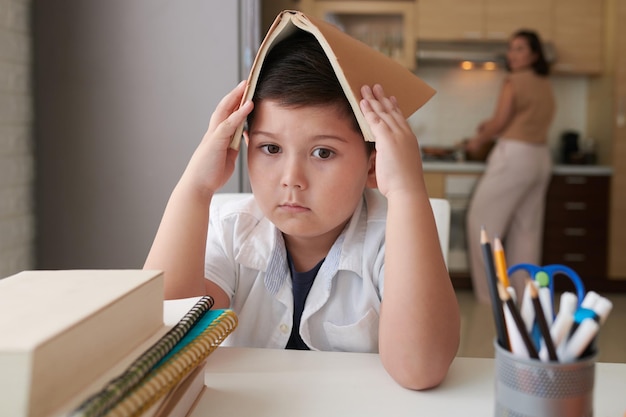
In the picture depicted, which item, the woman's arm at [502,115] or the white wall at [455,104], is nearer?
the woman's arm at [502,115]

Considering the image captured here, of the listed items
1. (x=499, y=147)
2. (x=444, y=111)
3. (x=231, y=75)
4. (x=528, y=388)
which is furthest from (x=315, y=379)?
(x=444, y=111)

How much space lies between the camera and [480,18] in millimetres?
4324

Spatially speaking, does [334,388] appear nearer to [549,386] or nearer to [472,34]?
[549,386]

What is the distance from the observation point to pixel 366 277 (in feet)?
3.34

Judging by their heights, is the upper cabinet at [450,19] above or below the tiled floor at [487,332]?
above

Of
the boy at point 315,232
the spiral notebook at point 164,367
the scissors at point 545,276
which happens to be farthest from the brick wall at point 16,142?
the scissors at point 545,276

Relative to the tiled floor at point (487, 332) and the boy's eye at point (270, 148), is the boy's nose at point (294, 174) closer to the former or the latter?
the boy's eye at point (270, 148)

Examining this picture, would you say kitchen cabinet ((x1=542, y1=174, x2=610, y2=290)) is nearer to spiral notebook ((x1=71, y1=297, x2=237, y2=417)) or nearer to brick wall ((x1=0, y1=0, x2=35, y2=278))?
brick wall ((x1=0, y1=0, x2=35, y2=278))

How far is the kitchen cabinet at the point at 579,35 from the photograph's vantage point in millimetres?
4277

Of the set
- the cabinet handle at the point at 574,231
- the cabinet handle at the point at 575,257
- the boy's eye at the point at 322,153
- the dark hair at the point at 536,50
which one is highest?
the dark hair at the point at 536,50

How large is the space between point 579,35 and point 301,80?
155 inches

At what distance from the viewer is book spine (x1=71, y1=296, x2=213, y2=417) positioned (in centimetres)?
44

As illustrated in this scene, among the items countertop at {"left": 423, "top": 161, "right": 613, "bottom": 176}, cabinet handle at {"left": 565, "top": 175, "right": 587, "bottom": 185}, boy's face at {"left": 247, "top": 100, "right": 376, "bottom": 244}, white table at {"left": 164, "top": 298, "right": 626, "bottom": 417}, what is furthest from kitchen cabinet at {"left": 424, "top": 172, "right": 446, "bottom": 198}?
white table at {"left": 164, "top": 298, "right": 626, "bottom": 417}

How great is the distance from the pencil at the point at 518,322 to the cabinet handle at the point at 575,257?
3.96 meters
